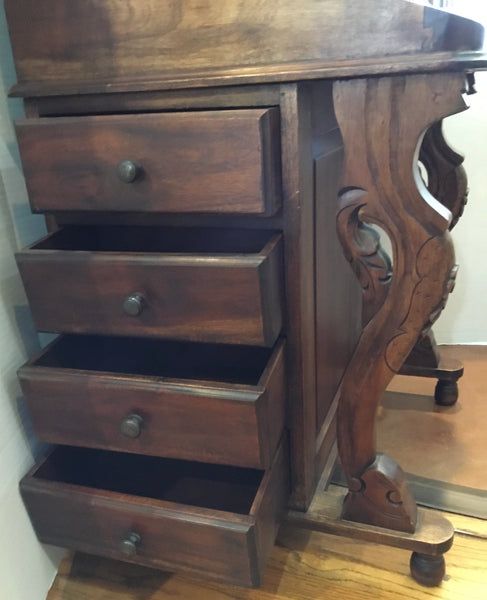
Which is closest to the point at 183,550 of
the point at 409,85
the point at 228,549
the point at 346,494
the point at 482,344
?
the point at 228,549

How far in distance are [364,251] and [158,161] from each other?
0.28 m

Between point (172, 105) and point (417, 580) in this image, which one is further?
point (417, 580)

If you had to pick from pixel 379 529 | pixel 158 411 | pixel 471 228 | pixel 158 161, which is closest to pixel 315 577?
pixel 379 529

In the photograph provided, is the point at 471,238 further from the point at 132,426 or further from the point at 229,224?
the point at 132,426

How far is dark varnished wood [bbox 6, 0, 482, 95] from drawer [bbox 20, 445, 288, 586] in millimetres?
521

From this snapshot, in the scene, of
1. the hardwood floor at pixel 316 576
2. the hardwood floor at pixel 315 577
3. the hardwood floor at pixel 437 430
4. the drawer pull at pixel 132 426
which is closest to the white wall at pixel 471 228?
the hardwood floor at pixel 437 430

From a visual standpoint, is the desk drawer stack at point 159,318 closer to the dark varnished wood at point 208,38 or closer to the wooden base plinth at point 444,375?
the dark varnished wood at point 208,38

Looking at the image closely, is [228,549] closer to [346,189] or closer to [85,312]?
[85,312]

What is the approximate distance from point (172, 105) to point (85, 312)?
0.95ft

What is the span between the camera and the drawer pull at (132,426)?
73 centimetres

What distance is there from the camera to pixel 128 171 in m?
0.66

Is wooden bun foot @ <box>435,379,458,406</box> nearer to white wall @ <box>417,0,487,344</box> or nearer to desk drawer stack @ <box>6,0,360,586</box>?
white wall @ <box>417,0,487,344</box>

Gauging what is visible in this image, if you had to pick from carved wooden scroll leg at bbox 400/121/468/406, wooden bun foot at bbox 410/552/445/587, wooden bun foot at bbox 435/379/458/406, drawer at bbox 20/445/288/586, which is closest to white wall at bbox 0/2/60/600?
drawer at bbox 20/445/288/586

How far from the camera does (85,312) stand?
2.43 ft
